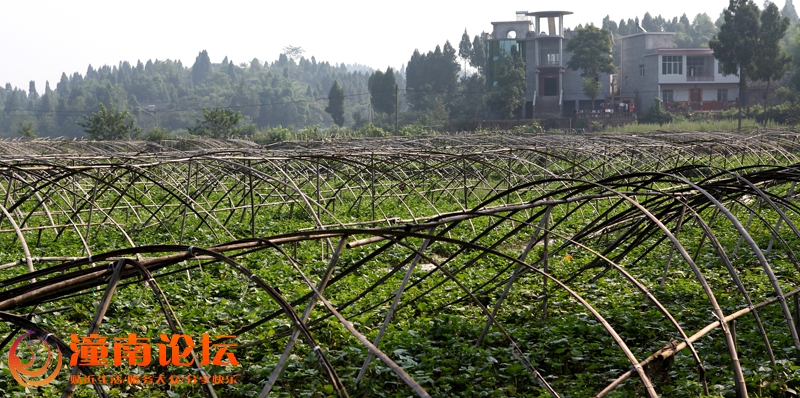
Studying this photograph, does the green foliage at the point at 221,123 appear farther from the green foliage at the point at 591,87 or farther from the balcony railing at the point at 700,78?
the balcony railing at the point at 700,78

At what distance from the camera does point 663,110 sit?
56719 millimetres

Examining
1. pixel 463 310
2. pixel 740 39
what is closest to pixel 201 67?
pixel 740 39

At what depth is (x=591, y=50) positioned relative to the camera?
60.2m

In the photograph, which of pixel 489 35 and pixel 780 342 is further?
pixel 489 35

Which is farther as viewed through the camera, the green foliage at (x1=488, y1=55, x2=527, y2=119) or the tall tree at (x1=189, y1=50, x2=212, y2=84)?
the tall tree at (x1=189, y1=50, x2=212, y2=84)

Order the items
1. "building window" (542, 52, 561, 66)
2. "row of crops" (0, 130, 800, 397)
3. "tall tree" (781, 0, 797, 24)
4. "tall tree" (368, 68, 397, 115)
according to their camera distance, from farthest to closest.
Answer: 1. "tall tree" (781, 0, 797, 24)
2. "tall tree" (368, 68, 397, 115)
3. "building window" (542, 52, 561, 66)
4. "row of crops" (0, 130, 800, 397)

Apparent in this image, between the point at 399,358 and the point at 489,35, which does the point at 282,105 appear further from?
the point at 399,358

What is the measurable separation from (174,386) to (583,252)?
23.4ft

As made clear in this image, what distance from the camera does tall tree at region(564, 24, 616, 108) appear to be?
197 feet

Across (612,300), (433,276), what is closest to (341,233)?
(612,300)

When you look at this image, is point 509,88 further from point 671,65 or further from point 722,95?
point 722,95

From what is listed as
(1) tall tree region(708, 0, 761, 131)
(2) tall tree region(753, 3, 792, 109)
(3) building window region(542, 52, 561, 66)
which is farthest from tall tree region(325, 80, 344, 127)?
(2) tall tree region(753, 3, 792, 109)

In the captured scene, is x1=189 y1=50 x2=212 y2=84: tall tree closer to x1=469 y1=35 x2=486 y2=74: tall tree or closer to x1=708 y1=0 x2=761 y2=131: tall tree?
x1=469 y1=35 x2=486 y2=74: tall tree

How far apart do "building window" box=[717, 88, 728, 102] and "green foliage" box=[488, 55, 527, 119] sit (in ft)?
61.3
